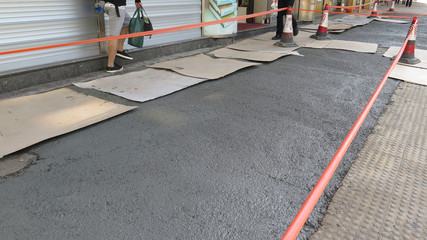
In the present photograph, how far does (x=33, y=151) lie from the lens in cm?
280

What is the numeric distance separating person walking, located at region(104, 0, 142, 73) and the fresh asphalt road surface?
1.14 m

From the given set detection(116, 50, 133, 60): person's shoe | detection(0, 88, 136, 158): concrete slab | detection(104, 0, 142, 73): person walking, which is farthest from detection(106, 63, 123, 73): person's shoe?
detection(0, 88, 136, 158): concrete slab

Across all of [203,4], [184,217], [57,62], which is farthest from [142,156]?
[203,4]

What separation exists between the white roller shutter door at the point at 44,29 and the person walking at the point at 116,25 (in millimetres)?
393

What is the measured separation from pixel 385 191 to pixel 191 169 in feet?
4.86

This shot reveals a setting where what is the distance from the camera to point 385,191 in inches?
93.5

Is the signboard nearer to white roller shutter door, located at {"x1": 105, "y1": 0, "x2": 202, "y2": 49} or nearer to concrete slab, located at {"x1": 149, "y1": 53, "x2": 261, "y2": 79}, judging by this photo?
white roller shutter door, located at {"x1": 105, "y1": 0, "x2": 202, "y2": 49}

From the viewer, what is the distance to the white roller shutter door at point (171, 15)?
5.93 meters

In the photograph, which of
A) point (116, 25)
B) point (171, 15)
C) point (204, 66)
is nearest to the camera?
point (116, 25)

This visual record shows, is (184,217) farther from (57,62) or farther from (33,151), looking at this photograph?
(57,62)

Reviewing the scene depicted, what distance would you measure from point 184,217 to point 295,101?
2.53 m

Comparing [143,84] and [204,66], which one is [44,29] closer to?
[143,84]

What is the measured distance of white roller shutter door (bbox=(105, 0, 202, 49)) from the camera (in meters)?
5.93

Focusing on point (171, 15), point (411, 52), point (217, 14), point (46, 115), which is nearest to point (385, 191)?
point (46, 115)
